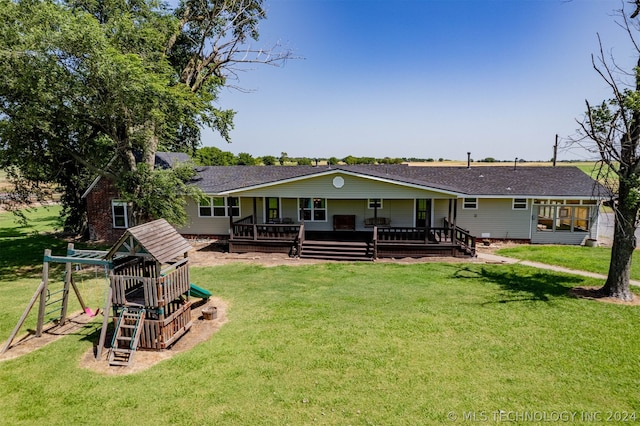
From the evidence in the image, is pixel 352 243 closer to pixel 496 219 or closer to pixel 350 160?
pixel 496 219

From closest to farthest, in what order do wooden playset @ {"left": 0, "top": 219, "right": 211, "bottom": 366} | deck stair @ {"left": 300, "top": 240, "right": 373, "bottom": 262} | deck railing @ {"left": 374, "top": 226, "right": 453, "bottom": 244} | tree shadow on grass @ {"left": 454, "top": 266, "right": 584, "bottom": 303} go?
wooden playset @ {"left": 0, "top": 219, "right": 211, "bottom": 366}, tree shadow on grass @ {"left": 454, "top": 266, "right": 584, "bottom": 303}, deck stair @ {"left": 300, "top": 240, "right": 373, "bottom": 262}, deck railing @ {"left": 374, "top": 226, "right": 453, "bottom": 244}

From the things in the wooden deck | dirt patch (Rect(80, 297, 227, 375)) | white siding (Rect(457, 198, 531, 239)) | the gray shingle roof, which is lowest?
dirt patch (Rect(80, 297, 227, 375))

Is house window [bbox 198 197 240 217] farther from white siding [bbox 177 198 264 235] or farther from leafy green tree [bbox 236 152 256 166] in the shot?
leafy green tree [bbox 236 152 256 166]

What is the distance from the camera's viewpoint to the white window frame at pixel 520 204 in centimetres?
1992

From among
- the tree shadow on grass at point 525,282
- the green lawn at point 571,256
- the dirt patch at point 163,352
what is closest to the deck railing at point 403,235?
the tree shadow on grass at point 525,282

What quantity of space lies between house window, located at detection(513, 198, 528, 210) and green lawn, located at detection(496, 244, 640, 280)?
2124 millimetres

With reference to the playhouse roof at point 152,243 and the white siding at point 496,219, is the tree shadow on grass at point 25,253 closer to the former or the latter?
the playhouse roof at point 152,243

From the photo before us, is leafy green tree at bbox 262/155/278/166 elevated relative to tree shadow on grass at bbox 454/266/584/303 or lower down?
elevated

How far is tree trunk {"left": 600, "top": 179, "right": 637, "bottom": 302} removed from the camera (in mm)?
10922

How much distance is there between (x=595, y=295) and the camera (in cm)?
1133

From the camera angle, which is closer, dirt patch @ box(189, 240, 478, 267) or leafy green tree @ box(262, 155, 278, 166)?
dirt patch @ box(189, 240, 478, 267)

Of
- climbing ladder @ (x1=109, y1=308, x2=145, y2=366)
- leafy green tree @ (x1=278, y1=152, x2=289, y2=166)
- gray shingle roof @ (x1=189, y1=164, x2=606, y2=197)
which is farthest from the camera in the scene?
leafy green tree @ (x1=278, y1=152, x2=289, y2=166)

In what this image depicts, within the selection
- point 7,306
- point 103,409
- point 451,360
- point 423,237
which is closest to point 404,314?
point 451,360

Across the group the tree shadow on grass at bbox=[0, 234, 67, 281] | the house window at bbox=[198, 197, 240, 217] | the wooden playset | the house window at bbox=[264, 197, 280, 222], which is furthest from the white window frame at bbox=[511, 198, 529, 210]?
the tree shadow on grass at bbox=[0, 234, 67, 281]
